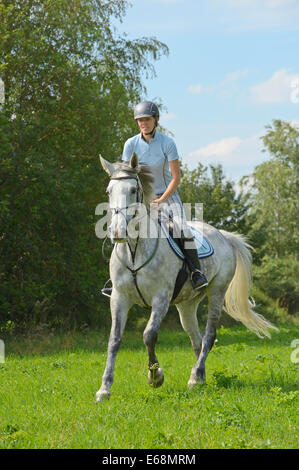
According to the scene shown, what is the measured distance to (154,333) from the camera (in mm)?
6785

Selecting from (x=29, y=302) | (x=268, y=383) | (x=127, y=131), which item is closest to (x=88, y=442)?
(x=268, y=383)

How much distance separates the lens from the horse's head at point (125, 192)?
237 inches

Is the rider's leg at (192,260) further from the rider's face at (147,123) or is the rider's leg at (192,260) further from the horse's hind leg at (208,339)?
the rider's face at (147,123)

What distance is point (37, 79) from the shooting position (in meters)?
17.5

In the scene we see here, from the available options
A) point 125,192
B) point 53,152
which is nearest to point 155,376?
point 125,192

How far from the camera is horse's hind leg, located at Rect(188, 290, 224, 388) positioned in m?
7.78

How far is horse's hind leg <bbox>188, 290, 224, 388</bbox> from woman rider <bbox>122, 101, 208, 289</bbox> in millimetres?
1177

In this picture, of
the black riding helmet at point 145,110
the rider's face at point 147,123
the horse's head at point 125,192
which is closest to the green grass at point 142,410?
the horse's head at point 125,192

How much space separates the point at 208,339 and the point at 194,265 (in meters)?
1.44

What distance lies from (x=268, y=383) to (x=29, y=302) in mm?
9732

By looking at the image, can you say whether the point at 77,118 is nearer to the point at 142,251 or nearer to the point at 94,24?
the point at 94,24

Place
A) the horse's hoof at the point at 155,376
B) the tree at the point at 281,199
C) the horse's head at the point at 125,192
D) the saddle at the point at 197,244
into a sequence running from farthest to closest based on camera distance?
the tree at the point at 281,199 < the saddle at the point at 197,244 < the horse's hoof at the point at 155,376 < the horse's head at the point at 125,192

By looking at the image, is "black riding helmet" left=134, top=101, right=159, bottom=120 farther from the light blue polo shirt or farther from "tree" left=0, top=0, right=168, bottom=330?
"tree" left=0, top=0, right=168, bottom=330
